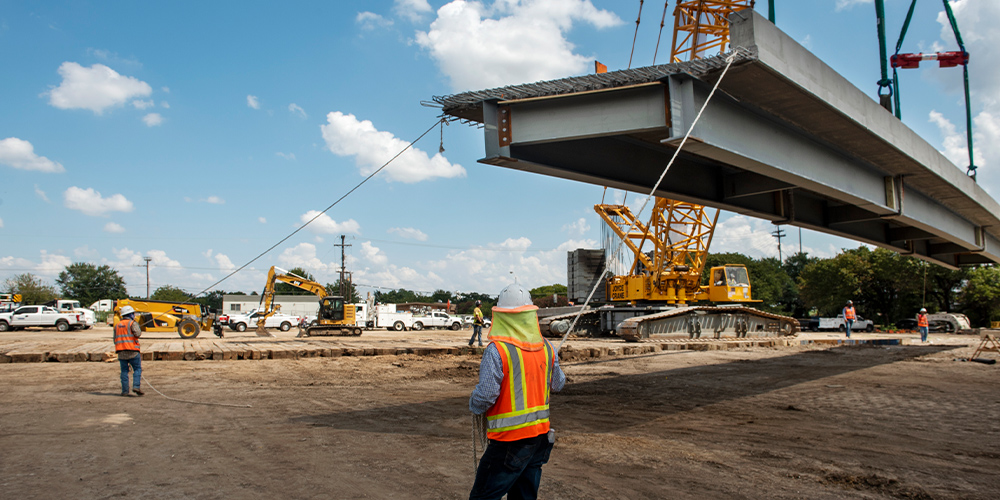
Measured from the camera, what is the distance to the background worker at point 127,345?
8.85 m

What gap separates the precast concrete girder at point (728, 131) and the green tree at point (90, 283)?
102 metres

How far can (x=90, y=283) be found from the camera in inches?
3568

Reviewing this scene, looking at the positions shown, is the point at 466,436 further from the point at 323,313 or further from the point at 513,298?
the point at 323,313

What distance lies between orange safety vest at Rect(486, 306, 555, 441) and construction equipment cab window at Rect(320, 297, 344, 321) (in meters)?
26.3

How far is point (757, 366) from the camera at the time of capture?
1306 cm

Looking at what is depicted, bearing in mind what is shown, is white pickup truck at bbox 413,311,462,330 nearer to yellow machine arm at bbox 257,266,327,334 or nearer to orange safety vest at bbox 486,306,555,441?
yellow machine arm at bbox 257,266,327,334

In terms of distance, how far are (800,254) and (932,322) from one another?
147 ft

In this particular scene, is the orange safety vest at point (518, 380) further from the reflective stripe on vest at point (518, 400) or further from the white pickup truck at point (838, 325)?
the white pickup truck at point (838, 325)

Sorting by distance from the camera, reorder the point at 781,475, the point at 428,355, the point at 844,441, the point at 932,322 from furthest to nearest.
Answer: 1. the point at 932,322
2. the point at 428,355
3. the point at 844,441
4. the point at 781,475

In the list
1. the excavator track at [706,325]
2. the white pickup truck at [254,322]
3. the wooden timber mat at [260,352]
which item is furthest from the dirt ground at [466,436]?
the white pickup truck at [254,322]

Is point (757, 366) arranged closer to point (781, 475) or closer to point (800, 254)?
point (781, 475)

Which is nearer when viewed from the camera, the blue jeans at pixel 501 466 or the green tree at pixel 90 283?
the blue jeans at pixel 501 466

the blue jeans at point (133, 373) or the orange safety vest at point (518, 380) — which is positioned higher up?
the orange safety vest at point (518, 380)

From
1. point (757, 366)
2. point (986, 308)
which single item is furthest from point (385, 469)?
point (986, 308)
